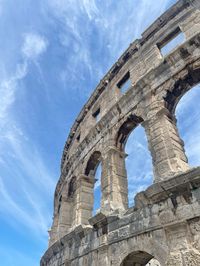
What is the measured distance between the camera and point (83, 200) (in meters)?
8.89

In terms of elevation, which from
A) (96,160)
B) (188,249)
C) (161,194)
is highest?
(96,160)

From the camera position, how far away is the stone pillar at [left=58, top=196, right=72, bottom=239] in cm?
985

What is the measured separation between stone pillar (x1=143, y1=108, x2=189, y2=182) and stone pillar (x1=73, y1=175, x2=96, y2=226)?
11.5ft

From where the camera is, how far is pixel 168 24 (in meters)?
9.46

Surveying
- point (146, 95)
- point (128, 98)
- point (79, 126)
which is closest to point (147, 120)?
point (146, 95)

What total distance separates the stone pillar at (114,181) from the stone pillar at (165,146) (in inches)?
61.0

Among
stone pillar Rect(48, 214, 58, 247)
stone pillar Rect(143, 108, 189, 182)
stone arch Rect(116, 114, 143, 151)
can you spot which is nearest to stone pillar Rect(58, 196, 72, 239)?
stone pillar Rect(48, 214, 58, 247)

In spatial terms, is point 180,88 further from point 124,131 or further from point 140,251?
point 140,251

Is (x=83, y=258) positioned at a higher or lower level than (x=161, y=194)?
lower

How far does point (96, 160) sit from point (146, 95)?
11.2ft

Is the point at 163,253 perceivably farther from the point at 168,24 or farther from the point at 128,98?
the point at 168,24

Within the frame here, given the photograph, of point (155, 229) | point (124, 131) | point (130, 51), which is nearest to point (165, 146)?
point (155, 229)

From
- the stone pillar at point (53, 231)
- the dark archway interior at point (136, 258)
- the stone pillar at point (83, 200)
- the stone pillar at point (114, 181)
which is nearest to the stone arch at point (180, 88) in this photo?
the stone pillar at point (114, 181)

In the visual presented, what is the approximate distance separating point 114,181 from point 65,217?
389cm
